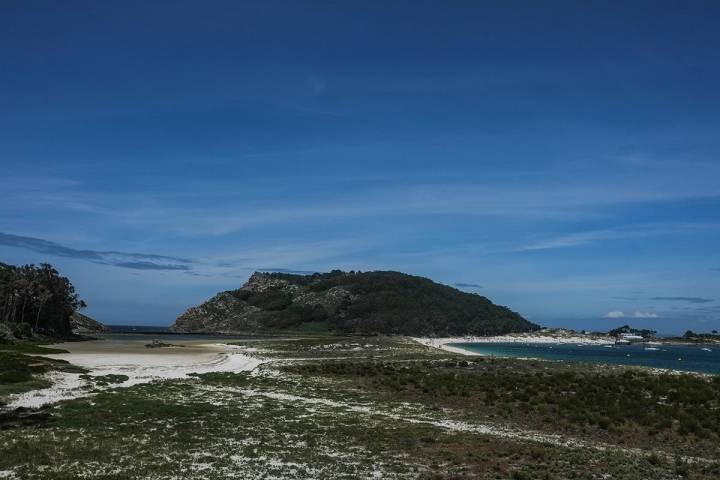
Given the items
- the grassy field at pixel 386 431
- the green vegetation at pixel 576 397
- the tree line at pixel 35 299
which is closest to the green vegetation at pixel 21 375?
the grassy field at pixel 386 431

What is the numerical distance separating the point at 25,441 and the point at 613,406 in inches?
1172

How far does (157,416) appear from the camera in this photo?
2975 centimetres

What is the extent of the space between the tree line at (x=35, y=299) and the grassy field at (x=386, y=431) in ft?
296

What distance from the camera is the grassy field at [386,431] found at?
2053 cm

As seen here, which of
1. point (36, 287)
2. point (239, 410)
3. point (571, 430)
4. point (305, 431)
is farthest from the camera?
point (36, 287)

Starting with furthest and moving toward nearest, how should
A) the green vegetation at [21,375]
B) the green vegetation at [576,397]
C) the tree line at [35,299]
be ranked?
the tree line at [35,299], the green vegetation at [21,375], the green vegetation at [576,397]

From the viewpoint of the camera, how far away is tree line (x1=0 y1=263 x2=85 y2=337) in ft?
390

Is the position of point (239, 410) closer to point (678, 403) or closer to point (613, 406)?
point (613, 406)

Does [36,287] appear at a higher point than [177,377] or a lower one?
higher

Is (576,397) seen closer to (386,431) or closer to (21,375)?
(386,431)

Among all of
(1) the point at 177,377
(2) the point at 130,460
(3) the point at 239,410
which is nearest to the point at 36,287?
(1) the point at 177,377

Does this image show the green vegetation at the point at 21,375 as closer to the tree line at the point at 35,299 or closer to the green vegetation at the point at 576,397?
the green vegetation at the point at 576,397

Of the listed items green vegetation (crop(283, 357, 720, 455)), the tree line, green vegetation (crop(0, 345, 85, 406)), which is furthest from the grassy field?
A: the tree line

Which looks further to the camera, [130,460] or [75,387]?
[75,387]
